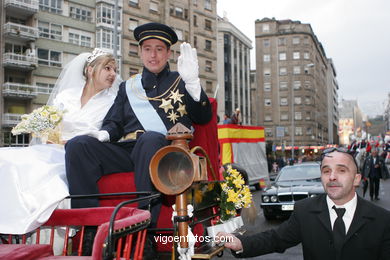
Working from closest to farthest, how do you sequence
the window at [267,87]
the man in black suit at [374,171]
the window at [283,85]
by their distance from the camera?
the man in black suit at [374,171]
the window at [283,85]
the window at [267,87]

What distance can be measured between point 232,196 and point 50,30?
33.1m

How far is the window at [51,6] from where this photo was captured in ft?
107

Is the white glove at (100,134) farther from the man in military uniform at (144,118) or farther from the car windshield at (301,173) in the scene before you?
the car windshield at (301,173)

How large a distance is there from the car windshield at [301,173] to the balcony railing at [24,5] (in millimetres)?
26165

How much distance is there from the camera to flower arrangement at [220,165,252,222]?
127 inches

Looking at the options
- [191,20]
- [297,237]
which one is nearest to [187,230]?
[297,237]

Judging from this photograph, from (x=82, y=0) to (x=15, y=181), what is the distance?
3541cm

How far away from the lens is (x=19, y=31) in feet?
99.0

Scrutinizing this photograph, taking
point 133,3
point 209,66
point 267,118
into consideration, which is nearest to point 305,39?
point 267,118

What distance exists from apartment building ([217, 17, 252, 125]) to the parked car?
4030 cm

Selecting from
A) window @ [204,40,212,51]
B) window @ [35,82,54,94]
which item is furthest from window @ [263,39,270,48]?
window @ [35,82,54,94]

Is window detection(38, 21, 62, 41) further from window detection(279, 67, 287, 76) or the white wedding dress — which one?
window detection(279, 67, 287, 76)

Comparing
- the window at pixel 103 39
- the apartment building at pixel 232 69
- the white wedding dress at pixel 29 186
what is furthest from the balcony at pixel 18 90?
the white wedding dress at pixel 29 186

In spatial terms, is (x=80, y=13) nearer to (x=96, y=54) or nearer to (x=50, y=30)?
(x=50, y=30)
